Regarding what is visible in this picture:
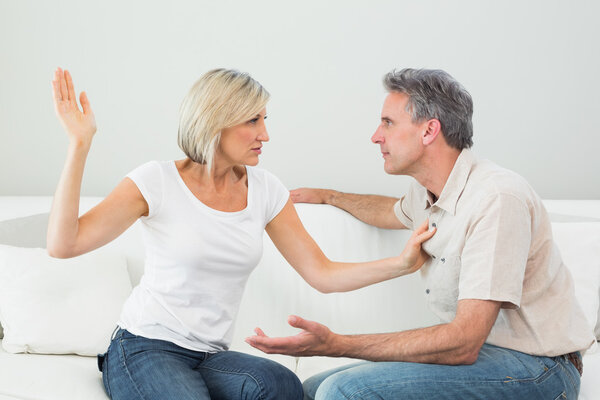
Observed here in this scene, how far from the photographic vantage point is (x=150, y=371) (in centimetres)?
159

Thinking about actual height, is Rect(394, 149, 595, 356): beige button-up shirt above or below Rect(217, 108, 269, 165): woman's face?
below

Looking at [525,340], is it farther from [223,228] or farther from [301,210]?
[301,210]

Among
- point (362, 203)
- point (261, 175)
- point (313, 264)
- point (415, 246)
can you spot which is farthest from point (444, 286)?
point (362, 203)

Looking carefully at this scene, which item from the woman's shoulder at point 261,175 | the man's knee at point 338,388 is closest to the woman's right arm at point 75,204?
the woman's shoulder at point 261,175

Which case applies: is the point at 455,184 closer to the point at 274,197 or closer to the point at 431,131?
the point at 431,131

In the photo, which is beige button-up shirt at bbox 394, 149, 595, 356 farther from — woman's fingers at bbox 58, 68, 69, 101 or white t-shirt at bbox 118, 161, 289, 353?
woman's fingers at bbox 58, 68, 69, 101

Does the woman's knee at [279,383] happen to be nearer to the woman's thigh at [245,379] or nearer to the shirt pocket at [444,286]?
the woman's thigh at [245,379]

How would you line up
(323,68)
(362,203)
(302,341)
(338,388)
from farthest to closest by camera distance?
(323,68) < (362,203) < (338,388) < (302,341)

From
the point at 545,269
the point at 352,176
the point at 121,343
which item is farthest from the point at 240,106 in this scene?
the point at 352,176

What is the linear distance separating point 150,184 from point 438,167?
0.77m

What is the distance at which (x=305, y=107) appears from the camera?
2.76 meters

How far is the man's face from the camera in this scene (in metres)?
1.86

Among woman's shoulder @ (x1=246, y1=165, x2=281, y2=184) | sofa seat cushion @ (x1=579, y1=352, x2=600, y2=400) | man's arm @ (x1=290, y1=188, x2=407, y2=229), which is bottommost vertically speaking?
sofa seat cushion @ (x1=579, y1=352, x2=600, y2=400)

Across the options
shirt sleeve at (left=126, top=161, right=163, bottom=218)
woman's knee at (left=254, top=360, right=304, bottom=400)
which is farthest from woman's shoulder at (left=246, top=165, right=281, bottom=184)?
woman's knee at (left=254, top=360, right=304, bottom=400)
